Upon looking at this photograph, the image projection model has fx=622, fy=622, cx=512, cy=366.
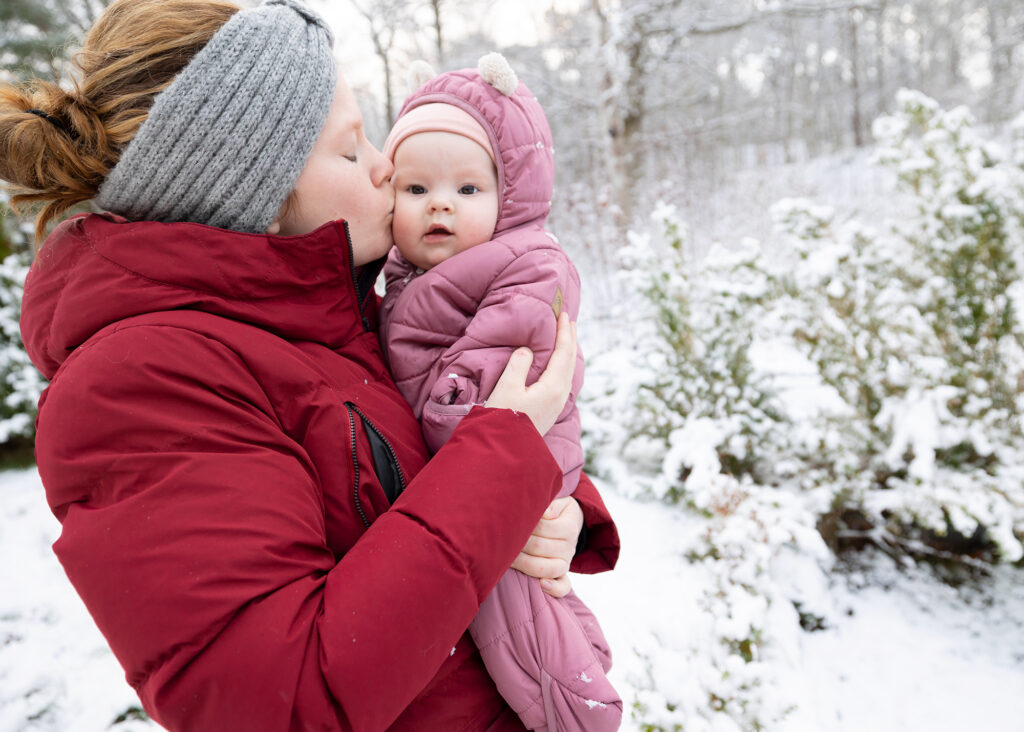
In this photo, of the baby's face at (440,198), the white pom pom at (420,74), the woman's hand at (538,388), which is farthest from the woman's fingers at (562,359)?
the white pom pom at (420,74)

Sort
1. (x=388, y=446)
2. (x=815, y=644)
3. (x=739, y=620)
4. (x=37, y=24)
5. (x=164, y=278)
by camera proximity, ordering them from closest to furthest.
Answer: (x=164, y=278) → (x=388, y=446) → (x=739, y=620) → (x=815, y=644) → (x=37, y=24)

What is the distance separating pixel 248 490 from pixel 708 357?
11.0 ft

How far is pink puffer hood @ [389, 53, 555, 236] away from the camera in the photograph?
1.41 metres

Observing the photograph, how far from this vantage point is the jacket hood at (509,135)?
4.63 feet

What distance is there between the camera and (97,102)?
92cm

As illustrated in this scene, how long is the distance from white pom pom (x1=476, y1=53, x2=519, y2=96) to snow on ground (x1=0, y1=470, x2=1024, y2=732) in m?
2.13

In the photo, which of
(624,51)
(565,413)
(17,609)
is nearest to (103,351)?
(565,413)

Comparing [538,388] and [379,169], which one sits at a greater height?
[379,169]

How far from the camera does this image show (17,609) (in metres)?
3.16

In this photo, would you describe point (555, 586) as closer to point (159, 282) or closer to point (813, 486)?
point (159, 282)

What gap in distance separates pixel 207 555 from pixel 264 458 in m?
0.13

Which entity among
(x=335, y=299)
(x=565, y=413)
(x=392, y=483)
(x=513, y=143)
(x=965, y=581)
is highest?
(x=513, y=143)

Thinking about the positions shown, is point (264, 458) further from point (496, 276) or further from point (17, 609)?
point (17, 609)

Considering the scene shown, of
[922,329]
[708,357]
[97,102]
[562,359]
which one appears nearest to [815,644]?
[708,357]
